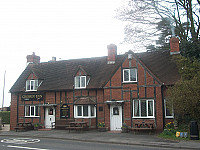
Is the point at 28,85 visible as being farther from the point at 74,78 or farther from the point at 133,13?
the point at 133,13

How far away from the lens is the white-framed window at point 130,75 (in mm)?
20320

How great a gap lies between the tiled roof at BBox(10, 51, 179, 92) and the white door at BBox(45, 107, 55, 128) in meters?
2.16

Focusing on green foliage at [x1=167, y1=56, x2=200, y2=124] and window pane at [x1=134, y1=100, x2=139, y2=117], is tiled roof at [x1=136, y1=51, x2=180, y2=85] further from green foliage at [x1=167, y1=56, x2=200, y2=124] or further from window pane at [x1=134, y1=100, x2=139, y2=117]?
green foliage at [x1=167, y1=56, x2=200, y2=124]

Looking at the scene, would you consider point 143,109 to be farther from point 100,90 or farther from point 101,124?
point 100,90

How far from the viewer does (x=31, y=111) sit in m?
24.4

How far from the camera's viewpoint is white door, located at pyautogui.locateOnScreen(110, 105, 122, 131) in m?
20.5

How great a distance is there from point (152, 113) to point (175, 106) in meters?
3.80

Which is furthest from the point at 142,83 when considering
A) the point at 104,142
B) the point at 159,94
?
the point at 104,142

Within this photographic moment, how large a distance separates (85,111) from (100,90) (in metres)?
2.48

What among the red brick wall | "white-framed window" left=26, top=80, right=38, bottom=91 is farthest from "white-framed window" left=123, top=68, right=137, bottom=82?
the red brick wall

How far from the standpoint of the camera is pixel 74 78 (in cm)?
2308

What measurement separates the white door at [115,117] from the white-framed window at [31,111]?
27.7 ft

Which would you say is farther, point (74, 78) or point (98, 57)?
point (98, 57)

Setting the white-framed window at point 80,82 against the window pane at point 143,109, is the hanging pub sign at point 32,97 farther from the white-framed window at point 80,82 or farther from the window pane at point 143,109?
the window pane at point 143,109
